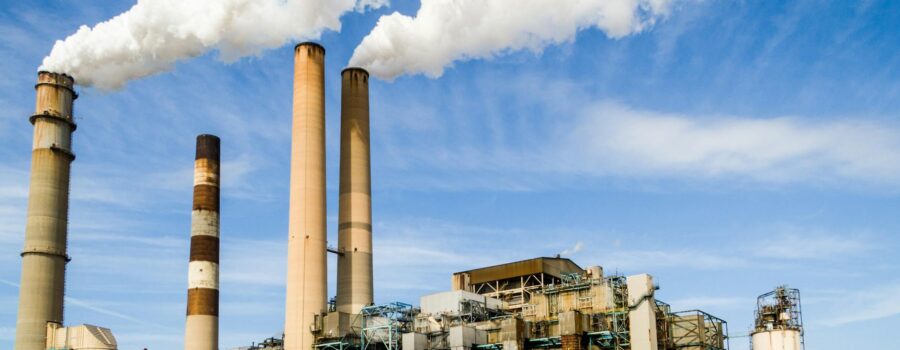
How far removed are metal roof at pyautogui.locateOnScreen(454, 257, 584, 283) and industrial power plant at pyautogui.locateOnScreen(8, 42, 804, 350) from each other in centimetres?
14

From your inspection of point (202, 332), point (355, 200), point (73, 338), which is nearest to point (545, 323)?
point (355, 200)

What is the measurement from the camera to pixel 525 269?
83.3 m

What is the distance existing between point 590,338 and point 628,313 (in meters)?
3.34

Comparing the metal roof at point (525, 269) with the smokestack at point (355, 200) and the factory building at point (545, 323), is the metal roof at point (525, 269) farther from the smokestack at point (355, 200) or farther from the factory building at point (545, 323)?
the smokestack at point (355, 200)

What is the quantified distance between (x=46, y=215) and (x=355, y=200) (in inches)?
1052

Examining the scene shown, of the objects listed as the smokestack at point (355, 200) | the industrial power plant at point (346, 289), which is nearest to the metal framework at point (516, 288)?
the industrial power plant at point (346, 289)

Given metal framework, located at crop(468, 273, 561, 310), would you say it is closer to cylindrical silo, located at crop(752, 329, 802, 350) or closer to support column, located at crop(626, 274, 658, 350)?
support column, located at crop(626, 274, 658, 350)

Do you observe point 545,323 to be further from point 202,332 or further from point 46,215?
point 46,215

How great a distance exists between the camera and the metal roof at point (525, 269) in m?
82.6

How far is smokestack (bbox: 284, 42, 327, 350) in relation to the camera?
73375 millimetres

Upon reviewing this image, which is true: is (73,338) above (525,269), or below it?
below

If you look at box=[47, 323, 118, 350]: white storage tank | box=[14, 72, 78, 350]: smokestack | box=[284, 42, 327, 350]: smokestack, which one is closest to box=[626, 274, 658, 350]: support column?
box=[284, 42, 327, 350]: smokestack

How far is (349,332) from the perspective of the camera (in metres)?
72.9

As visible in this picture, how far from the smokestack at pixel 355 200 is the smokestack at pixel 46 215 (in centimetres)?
2431
